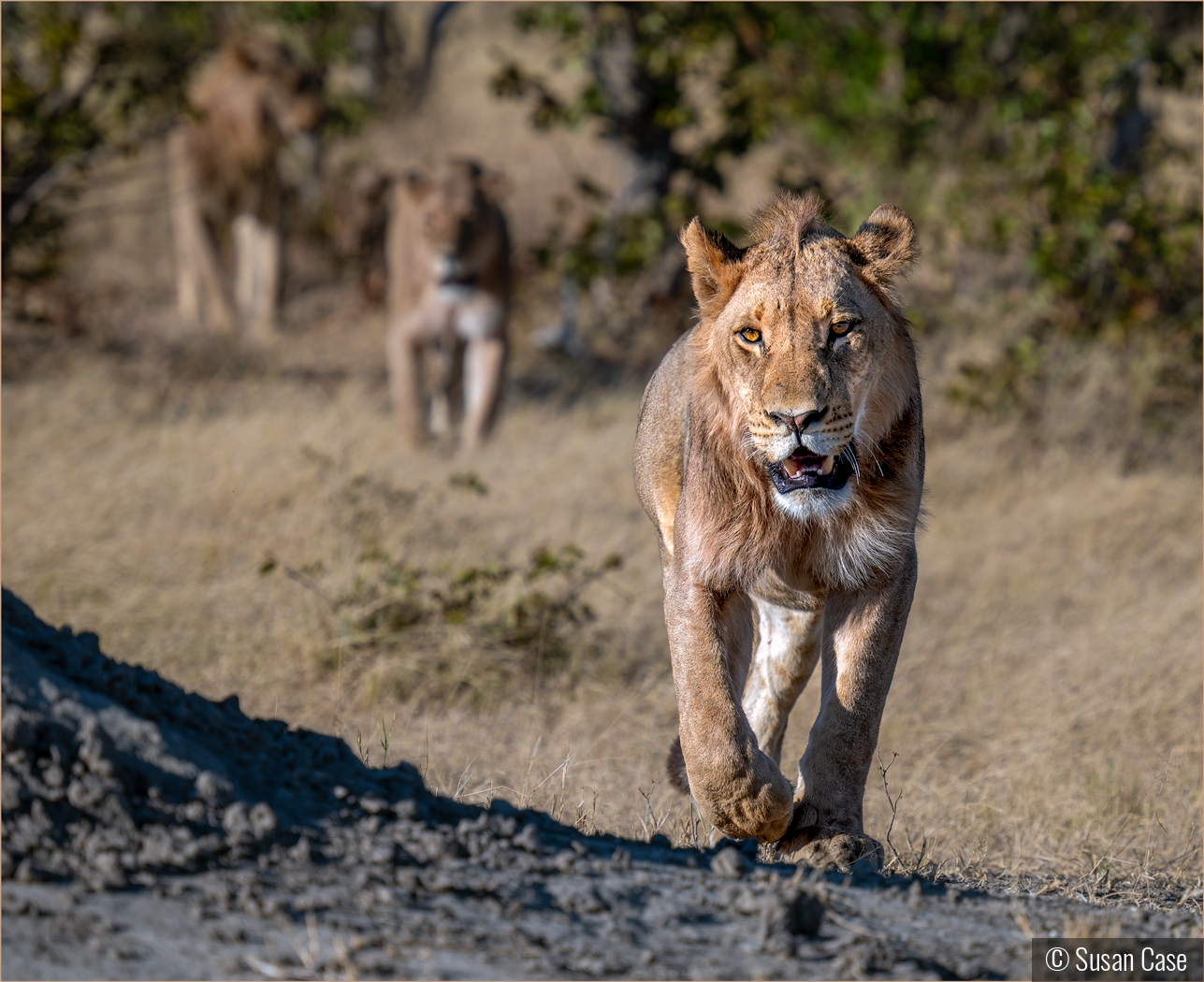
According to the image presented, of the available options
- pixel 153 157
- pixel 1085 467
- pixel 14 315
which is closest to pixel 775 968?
pixel 1085 467

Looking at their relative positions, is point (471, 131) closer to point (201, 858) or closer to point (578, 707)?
point (578, 707)

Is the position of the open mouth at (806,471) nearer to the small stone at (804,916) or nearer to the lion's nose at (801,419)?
the lion's nose at (801,419)

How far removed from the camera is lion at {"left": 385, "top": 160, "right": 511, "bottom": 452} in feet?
31.7

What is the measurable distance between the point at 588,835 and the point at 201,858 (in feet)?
3.12

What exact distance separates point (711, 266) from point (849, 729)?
4.04 ft

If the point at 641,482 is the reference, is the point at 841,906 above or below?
below

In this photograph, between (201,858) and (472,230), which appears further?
(472,230)

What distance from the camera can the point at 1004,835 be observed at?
15.1ft

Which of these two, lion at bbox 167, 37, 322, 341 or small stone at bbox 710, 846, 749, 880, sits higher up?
lion at bbox 167, 37, 322, 341

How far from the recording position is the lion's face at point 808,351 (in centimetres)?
340

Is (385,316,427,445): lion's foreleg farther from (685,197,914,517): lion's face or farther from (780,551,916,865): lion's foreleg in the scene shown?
(780,551,916,865): lion's foreleg

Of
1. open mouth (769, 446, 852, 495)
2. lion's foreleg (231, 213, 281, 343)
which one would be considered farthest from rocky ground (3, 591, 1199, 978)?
lion's foreleg (231, 213, 281, 343)

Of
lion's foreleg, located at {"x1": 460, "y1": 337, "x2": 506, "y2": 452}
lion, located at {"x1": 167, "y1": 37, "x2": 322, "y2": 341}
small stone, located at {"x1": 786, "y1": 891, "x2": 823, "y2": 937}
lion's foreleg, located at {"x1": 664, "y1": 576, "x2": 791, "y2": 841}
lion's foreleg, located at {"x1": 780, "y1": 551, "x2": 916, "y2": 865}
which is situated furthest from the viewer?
lion, located at {"x1": 167, "y1": 37, "x2": 322, "y2": 341}

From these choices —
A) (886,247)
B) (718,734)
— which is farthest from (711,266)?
(718,734)
